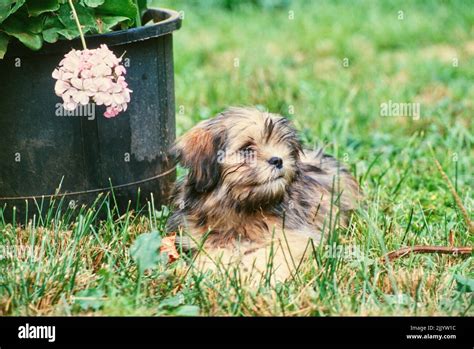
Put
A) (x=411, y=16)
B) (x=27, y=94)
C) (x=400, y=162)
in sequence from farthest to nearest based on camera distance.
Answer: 1. (x=411, y=16)
2. (x=400, y=162)
3. (x=27, y=94)

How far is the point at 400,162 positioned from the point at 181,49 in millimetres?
2877

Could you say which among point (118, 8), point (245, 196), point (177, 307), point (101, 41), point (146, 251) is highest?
point (118, 8)

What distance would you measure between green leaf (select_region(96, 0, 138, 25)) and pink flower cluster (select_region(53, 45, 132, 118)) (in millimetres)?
393

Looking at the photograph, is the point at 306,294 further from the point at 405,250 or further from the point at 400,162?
the point at 400,162

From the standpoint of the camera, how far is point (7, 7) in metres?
3.86

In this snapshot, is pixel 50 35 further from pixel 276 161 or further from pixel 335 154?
pixel 335 154

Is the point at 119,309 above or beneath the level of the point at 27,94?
beneath

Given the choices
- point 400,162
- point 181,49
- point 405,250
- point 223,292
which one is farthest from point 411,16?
point 223,292

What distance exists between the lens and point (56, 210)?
4180mm

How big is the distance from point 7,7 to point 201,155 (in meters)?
0.97

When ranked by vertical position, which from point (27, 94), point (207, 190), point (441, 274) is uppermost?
point (27, 94)

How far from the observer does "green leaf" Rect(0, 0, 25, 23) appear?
3828mm

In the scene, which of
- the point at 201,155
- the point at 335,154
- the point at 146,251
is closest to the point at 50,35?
the point at 201,155

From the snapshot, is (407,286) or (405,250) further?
(405,250)
